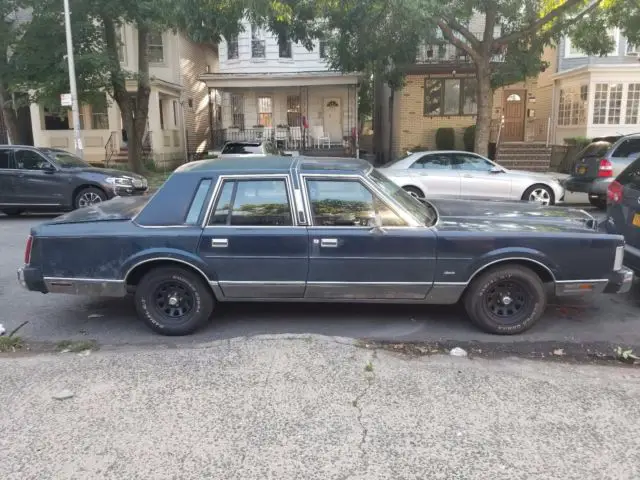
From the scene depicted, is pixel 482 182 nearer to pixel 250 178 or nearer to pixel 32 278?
pixel 250 178

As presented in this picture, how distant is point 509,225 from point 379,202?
3.89 ft

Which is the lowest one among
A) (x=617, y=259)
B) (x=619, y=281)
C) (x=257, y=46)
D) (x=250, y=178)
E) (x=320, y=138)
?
(x=619, y=281)

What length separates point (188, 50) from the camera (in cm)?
2639

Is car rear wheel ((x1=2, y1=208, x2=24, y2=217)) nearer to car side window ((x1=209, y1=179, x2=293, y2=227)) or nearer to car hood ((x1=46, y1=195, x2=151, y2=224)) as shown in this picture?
car hood ((x1=46, y1=195, x2=151, y2=224))

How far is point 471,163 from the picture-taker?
38.7ft

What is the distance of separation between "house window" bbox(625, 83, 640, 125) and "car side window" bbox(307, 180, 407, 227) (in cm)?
2016

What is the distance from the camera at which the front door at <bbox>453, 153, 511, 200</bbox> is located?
1152 centimetres

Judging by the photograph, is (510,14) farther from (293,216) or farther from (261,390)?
(261,390)

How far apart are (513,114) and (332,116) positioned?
26.7 feet

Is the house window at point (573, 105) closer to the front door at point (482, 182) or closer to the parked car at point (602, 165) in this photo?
the parked car at point (602, 165)

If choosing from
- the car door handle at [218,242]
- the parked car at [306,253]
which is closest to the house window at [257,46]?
the parked car at [306,253]

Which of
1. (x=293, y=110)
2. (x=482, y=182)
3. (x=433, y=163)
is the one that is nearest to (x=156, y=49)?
(x=293, y=110)

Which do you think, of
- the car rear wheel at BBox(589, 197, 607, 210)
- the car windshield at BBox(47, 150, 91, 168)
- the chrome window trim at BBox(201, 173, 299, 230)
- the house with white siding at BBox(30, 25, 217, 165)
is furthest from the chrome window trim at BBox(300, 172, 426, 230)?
the house with white siding at BBox(30, 25, 217, 165)

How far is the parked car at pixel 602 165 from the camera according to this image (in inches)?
439
